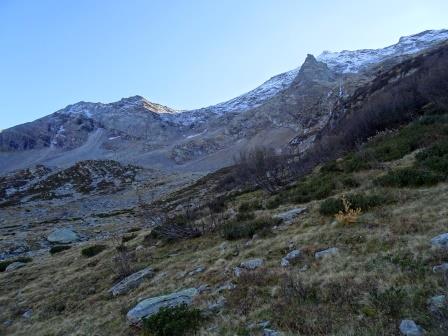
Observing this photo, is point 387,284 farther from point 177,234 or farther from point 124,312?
point 177,234

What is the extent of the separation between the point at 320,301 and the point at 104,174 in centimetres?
11306

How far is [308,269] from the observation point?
29.2 ft

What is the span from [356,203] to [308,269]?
15.4 ft

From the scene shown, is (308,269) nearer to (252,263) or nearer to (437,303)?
(252,263)

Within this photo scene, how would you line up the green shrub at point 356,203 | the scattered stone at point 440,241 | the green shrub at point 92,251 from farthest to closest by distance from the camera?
1. the green shrub at point 92,251
2. the green shrub at point 356,203
3. the scattered stone at point 440,241

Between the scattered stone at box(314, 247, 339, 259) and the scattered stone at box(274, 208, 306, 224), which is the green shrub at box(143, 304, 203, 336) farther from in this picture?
the scattered stone at box(274, 208, 306, 224)

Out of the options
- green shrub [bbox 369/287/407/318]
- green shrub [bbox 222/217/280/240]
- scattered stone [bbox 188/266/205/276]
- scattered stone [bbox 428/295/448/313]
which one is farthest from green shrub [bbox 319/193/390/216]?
scattered stone [bbox 428/295/448/313]

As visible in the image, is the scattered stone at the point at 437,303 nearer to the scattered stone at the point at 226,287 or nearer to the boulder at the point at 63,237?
the scattered stone at the point at 226,287

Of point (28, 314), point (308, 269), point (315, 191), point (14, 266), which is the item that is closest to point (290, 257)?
point (308, 269)

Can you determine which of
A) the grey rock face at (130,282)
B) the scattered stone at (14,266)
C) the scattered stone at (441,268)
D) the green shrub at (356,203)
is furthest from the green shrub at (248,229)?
the scattered stone at (14,266)

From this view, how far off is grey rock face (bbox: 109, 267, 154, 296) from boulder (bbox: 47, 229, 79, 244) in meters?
21.9

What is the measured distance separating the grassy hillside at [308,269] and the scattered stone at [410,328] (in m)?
0.12

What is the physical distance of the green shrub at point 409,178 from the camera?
42.7 ft

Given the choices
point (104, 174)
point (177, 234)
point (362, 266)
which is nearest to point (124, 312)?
point (362, 266)
